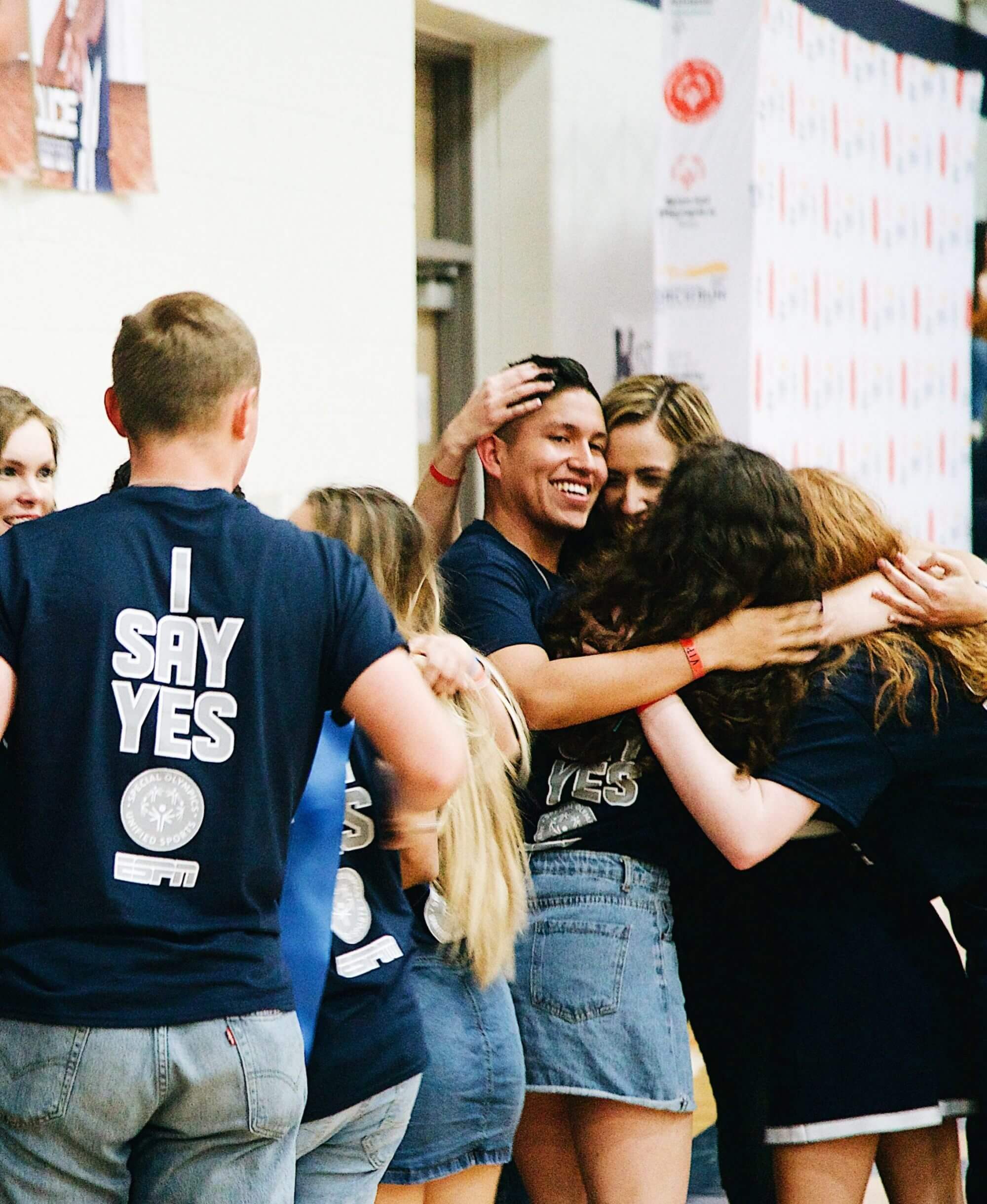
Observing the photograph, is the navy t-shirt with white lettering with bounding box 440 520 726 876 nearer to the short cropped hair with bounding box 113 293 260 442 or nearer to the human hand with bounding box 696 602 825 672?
the human hand with bounding box 696 602 825 672

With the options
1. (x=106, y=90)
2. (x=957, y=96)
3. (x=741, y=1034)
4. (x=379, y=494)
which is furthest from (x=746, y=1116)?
(x=957, y=96)

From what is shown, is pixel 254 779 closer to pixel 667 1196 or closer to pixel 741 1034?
pixel 667 1196

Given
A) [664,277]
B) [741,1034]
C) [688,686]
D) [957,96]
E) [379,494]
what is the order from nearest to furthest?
[379,494], [688,686], [741,1034], [664,277], [957,96]

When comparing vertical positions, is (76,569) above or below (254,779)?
above

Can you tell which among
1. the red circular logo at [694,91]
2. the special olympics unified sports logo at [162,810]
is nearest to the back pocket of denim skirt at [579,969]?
the special olympics unified sports logo at [162,810]

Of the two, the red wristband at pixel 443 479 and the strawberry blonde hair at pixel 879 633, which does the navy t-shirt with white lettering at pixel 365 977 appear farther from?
the red wristband at pixel 443 479

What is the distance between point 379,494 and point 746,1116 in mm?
1143

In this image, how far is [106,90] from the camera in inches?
148

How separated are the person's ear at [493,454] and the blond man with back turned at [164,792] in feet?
3.38

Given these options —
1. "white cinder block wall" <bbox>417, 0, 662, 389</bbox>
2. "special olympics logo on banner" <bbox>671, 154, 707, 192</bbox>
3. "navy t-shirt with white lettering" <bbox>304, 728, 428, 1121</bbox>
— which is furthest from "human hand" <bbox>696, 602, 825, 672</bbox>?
"white cinder block wall" <bbox>417, 0, 662, 389</bbox>

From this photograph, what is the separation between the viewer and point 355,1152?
5.66 feet

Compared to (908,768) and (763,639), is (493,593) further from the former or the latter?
(908,768)

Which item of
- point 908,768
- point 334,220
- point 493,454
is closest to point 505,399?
point 493,454

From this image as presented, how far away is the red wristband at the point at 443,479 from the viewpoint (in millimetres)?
2670
